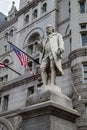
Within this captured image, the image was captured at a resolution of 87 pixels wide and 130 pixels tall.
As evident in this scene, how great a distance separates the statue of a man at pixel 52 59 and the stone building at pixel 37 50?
41.1 feet

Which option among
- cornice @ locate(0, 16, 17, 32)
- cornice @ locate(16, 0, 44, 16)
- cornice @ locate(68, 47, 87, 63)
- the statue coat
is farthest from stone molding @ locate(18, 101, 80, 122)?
cornice @ locate(0, 16, 17, 32)

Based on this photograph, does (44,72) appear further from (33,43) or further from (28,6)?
(28,6)

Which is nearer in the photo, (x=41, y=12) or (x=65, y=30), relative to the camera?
(x=65, y=30)

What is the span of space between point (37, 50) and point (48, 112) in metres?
26.8

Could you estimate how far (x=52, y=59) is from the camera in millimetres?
11898

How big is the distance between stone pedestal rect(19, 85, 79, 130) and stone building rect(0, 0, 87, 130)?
1257 cm

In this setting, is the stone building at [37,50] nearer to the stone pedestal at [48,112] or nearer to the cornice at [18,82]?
the cornice at [18,82]

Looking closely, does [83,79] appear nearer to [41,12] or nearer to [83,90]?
[83,90]

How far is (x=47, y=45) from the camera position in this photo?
12469 millimetres

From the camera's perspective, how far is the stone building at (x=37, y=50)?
86.3 feet

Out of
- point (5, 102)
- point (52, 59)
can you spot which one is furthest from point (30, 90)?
point (52, 59)

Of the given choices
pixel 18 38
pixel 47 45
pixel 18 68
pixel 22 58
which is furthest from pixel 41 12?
pixel 47 45

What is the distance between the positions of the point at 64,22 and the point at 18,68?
9.19m

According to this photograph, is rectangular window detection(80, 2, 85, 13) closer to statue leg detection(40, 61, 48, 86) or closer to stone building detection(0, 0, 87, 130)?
stone building detection(0, 0, 87, 130)
